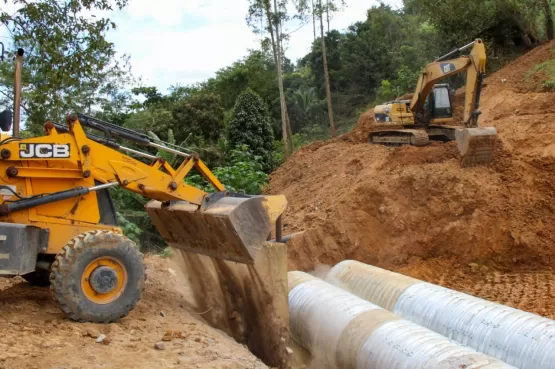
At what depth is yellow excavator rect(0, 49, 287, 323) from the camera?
7023mm

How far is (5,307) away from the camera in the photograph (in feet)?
24.2

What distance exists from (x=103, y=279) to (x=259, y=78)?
36905 mm

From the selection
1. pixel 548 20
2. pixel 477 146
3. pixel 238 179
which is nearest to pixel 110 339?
pixel 477 146

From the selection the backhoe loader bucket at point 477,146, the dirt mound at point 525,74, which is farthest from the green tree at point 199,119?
the backhoe loader bucket at point 477,146

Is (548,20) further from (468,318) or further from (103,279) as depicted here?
(103,279)

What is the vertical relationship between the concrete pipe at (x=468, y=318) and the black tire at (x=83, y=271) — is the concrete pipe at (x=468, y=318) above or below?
below

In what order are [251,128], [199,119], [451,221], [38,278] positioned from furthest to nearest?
1. [199,119]
2. [251,128]
3. [451,221]
4. [38,278]

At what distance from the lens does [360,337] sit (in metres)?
7.25

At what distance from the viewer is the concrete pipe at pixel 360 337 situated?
19.7ft

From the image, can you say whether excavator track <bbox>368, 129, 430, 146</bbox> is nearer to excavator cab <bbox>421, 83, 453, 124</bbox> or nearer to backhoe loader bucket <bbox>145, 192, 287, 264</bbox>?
excavator cab <bbox>421, 83, 453, 124</bbox>

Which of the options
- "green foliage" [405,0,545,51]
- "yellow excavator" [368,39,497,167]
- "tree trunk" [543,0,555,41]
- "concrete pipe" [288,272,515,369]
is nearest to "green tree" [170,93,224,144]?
"green foliage" [405,0,545,51]

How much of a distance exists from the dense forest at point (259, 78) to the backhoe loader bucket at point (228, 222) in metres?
4.01

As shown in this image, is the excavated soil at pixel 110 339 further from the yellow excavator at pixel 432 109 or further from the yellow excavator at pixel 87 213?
the yellow excavator at pixel 432 109

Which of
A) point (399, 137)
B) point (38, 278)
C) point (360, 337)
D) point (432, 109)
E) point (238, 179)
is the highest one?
point (432, 109)
